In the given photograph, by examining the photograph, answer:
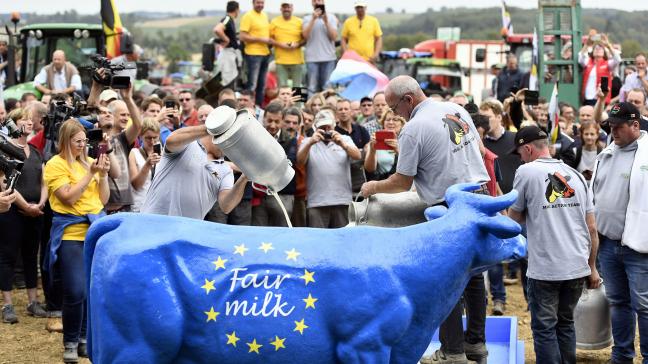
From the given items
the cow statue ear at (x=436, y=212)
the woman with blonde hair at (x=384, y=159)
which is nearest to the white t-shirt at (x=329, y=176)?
the woman with blonde hair at (x=384, y=159)

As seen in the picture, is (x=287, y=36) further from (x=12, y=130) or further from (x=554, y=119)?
(x=12, y=130)

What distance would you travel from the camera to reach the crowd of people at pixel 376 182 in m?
7.54

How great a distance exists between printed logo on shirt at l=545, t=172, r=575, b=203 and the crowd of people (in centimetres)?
1

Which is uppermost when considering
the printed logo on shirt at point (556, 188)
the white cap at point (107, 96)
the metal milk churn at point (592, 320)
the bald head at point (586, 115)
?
the white cap at point (107, 96)

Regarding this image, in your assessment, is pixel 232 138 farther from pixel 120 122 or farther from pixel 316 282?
pixel 120 122

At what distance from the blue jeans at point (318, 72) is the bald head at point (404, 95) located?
905 centimetres

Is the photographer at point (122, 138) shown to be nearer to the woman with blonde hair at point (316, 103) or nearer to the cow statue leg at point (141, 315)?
the woman with blonde hair at point (316, 103)

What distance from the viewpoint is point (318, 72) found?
16766 mm

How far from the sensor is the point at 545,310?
7.86 metres

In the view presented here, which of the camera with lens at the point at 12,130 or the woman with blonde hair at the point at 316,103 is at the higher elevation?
the camera with lens at the point at 12,130

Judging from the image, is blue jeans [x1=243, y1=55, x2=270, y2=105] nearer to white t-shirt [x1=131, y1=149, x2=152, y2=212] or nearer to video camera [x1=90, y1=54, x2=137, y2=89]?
video camera [x1=90, y1=54, x2=137, y2=89]

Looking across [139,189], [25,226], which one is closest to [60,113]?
[139,189]

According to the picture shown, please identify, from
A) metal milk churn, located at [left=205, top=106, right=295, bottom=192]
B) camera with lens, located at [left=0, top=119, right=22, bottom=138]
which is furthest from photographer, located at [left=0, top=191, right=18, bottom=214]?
metal milk churn, located at [left=205, top=106, right=295, bottom=192]

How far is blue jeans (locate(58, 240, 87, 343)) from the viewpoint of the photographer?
8.81 metres
